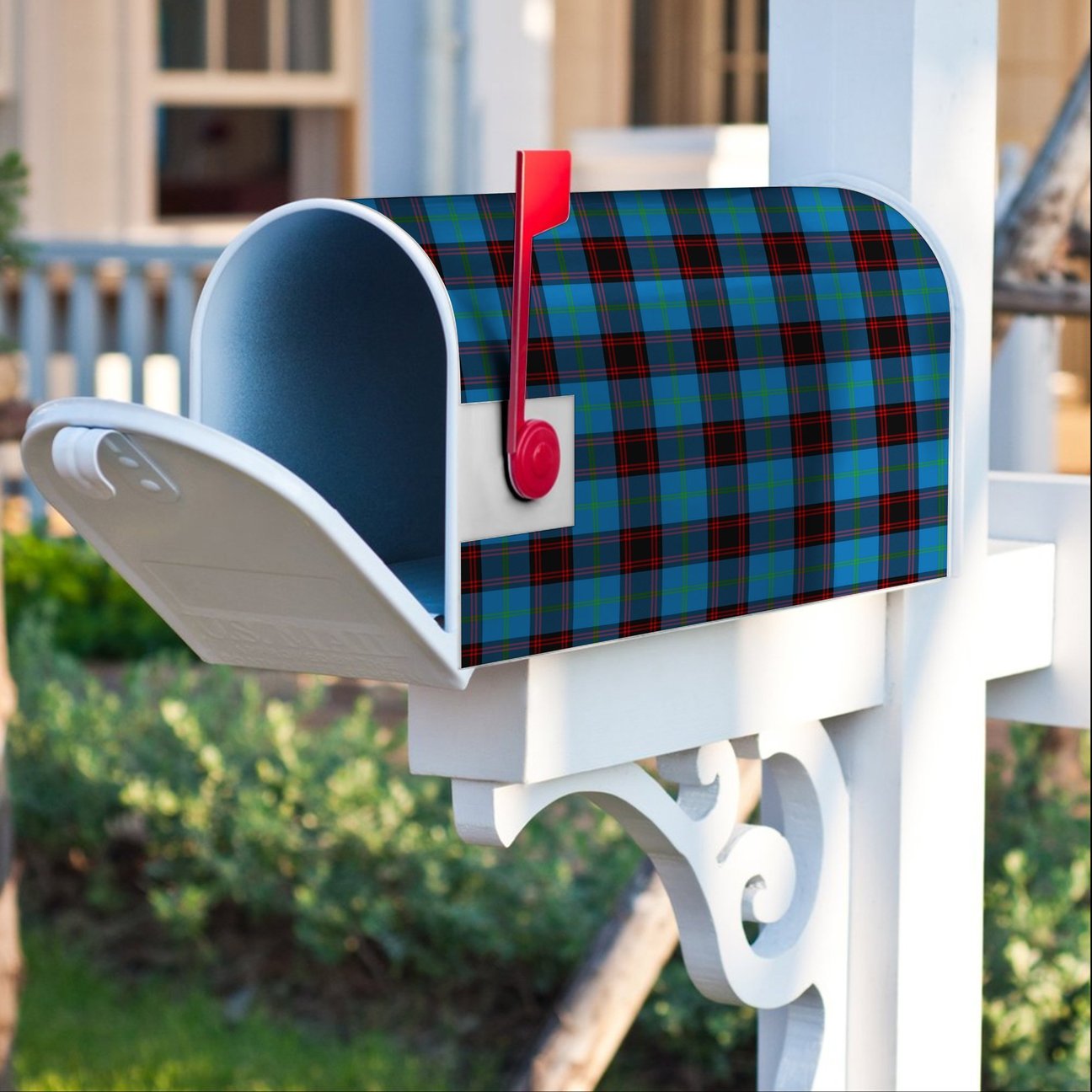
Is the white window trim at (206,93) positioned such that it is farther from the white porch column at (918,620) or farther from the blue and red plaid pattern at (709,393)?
the blue and red plaid pattern at (709,393)

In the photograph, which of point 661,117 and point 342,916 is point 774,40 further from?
point 661,117

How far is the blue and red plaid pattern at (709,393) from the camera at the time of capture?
43.3 inches

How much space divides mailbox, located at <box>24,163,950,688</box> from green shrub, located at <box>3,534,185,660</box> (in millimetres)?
4313

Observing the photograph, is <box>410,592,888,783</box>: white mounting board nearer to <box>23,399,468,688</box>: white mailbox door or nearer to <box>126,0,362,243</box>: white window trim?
<box>23,399,468,688</box>: white mailbox door

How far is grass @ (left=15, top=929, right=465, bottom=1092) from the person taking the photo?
10.1ft

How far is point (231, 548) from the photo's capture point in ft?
3.50

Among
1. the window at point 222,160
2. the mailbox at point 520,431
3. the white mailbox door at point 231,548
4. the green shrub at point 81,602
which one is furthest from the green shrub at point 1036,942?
the window at point 222,160

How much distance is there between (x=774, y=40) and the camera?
1517 mm

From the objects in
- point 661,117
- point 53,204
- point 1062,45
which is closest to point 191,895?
point 53,204

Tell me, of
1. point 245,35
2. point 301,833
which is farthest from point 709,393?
point 245,35

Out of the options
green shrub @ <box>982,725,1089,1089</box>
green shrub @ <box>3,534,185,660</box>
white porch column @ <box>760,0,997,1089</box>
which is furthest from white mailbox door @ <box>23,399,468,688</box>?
green shrub @ <box>3,534,185,660</box>

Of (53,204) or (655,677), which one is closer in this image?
(655,677)

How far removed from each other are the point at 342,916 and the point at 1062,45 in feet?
24.0

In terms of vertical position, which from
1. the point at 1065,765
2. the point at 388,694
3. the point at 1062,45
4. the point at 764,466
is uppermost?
the point at 1062,45
